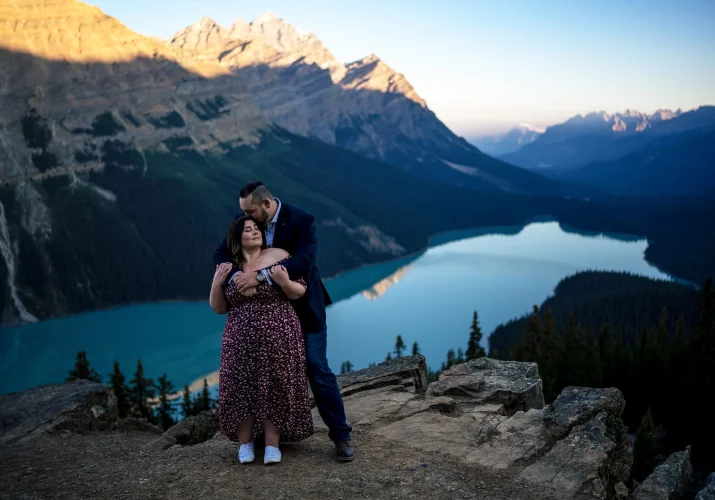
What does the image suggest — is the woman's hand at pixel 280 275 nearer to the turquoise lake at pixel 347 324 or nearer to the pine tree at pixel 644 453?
the pine tree at pixel 644 453

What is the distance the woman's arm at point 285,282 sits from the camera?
7391 millimetres

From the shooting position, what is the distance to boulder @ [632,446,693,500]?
793 centimetres

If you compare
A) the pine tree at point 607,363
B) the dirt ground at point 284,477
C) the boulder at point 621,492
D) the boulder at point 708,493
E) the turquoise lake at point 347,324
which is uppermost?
the dirt ground at point 284,477

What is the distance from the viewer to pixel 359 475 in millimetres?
7660

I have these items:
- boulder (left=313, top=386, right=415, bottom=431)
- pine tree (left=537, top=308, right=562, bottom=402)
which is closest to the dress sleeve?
boulder (left=313, top=386, right=415, bottom=431)

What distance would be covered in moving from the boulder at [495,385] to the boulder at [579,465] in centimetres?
205

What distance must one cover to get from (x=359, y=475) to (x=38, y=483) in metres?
5.07

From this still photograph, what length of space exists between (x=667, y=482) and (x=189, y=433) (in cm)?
996

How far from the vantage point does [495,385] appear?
1156 cm

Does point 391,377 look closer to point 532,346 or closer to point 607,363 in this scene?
point 532,346

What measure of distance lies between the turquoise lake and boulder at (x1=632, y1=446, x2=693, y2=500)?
2877 inches

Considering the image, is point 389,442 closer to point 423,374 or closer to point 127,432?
point 423,374

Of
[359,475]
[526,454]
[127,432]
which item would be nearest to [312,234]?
[359,475]

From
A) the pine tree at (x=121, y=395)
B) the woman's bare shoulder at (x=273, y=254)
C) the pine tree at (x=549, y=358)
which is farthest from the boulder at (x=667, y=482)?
the pine tree at (x=549, y=358)
